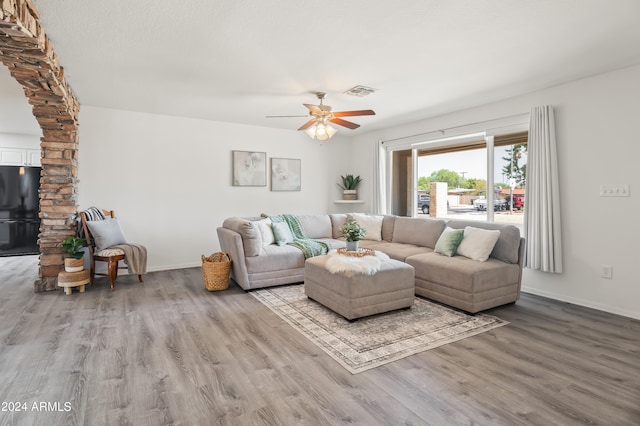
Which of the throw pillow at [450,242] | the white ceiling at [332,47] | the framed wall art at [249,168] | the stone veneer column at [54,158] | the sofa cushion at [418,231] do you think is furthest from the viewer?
the framed wall art at [249,168]

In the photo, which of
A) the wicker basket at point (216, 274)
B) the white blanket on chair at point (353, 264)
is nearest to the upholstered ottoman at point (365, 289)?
the white blanket on chair at point (353, 264)

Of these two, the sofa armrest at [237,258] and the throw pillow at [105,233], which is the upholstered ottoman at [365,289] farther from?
the throw pillow at [105,233]

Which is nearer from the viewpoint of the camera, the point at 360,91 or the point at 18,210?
the point at 360,91

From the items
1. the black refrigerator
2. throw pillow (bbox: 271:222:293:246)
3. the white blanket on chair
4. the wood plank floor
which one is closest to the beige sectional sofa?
throw pillow (bbox: 271:222:293:246)

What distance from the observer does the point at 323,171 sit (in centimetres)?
701

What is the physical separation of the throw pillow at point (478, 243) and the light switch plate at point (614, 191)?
1.13 meters

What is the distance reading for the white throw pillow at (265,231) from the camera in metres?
4.78

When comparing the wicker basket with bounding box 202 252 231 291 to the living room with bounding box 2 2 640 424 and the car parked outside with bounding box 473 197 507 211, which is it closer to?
the living room with bounding box 2 2 640 424

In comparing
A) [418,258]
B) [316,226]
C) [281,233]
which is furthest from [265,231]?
[418,258]

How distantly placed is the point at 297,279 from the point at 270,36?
301 cm

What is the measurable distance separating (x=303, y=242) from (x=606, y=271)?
3578 millimetres

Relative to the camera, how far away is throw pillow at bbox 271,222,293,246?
4887mm

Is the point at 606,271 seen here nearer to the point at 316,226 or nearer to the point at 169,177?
the point at 316,226

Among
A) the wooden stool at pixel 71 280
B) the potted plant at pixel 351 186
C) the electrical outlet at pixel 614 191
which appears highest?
the potted plant at pixel 351 186
